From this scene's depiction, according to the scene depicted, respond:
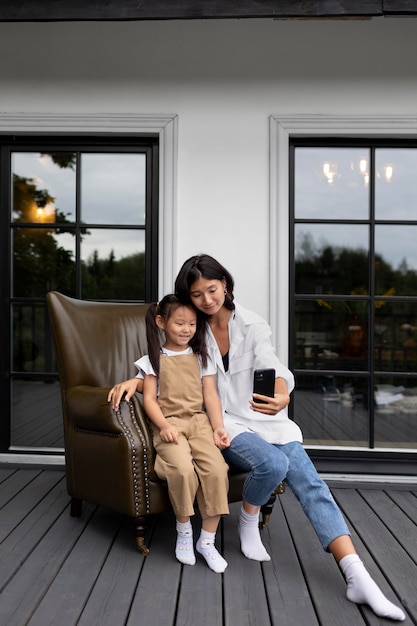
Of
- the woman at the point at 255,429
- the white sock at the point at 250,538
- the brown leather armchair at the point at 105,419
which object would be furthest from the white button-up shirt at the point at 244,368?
the white sock at the point at 250,538

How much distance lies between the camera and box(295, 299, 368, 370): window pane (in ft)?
10.5

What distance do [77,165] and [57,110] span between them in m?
0.32

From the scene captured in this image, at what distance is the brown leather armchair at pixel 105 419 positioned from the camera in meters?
2.01

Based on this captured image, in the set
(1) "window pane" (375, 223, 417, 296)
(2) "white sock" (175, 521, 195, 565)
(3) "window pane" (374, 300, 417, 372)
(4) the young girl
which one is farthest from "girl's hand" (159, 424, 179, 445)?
(1) "window pane" (375, 223, 417, 296)

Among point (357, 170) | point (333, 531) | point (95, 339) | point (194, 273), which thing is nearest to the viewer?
point (333, 531)

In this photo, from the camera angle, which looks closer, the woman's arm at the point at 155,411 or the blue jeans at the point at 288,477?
the blue jeans at the point at 288,477

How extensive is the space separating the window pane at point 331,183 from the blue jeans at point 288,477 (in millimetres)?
1615

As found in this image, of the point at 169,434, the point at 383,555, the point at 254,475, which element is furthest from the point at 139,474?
the point at 383,555

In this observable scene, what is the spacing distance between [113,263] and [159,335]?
47.7 inches

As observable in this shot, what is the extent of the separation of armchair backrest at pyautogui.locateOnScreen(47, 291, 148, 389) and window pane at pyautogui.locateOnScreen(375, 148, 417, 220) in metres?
1.61

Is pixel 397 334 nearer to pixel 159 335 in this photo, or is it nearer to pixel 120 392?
pixel 159 335

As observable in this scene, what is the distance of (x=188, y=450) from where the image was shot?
78.2 inches

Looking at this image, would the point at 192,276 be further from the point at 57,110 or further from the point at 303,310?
the point at 57,110

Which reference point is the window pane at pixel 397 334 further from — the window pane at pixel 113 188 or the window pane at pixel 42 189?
the window pane at pixel 42 189
